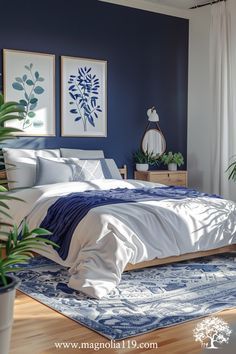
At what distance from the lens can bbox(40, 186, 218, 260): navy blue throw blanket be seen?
14.3 ft

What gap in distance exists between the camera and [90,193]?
16.3 feet

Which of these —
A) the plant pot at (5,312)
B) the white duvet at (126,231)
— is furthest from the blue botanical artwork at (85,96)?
the plant pot at (5,312)

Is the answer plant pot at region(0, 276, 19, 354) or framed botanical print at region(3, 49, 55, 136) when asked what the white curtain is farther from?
plant pot at region(0, 276, 19, 354)

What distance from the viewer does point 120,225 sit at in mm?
4105

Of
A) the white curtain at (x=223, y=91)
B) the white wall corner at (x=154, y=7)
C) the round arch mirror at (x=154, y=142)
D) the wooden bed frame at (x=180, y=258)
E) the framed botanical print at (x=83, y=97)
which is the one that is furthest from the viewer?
the round arch mirror at (x=154, y=142)

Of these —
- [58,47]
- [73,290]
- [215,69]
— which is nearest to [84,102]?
[58,47]

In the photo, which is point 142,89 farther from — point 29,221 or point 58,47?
point 29,221

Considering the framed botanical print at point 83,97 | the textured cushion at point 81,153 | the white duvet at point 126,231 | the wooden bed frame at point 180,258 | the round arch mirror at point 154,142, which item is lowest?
the wooden bed frame at point 180,258

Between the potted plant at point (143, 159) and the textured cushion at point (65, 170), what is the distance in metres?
1.14

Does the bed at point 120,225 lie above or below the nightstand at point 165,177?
below

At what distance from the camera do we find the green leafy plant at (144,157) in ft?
23.1

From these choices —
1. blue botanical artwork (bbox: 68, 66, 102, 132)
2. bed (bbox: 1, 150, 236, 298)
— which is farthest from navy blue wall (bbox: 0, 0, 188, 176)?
bed (bbox: 1, 150, 236, 298)

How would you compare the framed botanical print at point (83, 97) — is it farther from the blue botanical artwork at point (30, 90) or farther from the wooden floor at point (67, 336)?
the wooden floor at point (67, 336)

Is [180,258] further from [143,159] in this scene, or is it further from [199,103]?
[199,103]
